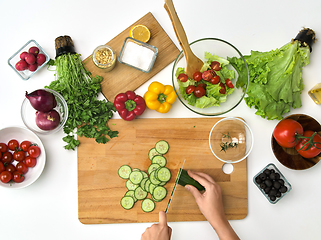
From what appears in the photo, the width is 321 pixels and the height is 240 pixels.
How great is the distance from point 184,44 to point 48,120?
1100 millimetres

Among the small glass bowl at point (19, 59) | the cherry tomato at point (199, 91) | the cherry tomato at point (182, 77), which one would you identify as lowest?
the cherry tomato at point (199, 91)

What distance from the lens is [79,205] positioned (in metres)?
1.92

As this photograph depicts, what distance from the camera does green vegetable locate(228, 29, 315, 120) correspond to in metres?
1.76

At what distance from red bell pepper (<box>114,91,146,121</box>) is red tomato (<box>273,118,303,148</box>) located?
993 millimetres

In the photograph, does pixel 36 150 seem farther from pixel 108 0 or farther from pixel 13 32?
pixel 108 0

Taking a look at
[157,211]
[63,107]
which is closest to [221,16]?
[63,107]

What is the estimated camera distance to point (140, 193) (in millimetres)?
1902

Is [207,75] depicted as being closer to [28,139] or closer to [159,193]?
[159,193]

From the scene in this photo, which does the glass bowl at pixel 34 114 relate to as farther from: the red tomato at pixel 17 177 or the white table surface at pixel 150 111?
the red tomato at pixel 17 177

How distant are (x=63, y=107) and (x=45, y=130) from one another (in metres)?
0.21

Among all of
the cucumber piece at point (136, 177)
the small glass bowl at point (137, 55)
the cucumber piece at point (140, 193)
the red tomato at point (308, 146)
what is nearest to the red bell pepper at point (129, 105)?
the small glass bowl at point (137, 55)

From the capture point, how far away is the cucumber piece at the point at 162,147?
1899 mm

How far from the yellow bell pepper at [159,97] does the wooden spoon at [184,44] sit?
193 millimetres

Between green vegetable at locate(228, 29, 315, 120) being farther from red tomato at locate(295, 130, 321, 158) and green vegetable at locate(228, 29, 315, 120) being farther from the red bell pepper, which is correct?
the red bell pepper
